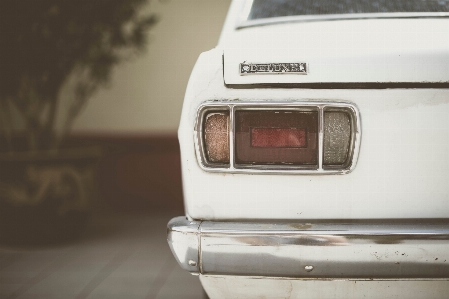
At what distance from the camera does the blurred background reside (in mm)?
3436

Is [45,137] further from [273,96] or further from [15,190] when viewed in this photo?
[273,96]

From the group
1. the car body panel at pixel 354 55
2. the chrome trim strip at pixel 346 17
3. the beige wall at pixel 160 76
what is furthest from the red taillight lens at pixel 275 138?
the beige wall at pixel 160 76

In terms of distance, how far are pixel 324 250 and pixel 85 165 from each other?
317 centimetres

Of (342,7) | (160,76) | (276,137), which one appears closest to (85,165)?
(160,76)

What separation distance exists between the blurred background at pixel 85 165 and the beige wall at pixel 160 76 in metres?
0.02

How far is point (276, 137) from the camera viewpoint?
1.55m

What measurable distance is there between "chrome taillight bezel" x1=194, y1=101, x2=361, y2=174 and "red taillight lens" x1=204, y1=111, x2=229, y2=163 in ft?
0.05

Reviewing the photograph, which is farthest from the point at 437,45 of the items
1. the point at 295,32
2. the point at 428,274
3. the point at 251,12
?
the point at 251,12

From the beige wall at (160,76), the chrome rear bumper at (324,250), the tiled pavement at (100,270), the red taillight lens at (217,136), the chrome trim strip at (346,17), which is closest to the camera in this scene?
the chrome rear bumper at (324,250)

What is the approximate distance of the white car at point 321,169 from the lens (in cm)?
147

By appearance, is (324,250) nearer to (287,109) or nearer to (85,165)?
(287,109)

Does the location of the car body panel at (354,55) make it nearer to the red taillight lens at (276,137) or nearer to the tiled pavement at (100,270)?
the red taillight lens at (276,137)

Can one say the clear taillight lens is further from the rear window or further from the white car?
the rear window

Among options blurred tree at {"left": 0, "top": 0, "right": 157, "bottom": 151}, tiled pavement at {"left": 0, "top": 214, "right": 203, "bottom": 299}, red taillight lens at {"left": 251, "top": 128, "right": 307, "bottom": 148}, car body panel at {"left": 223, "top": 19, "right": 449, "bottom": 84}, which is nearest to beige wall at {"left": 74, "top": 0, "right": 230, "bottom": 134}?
blurred tree at {"left": 0, "top": 0, "right": 157, "bottom": 151}
